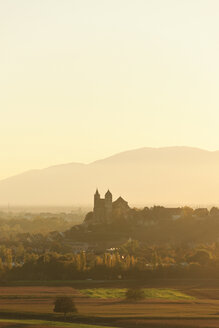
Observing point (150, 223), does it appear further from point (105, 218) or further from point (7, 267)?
point (7, 267)

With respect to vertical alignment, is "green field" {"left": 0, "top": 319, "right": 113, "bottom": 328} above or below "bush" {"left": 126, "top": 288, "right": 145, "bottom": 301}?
below

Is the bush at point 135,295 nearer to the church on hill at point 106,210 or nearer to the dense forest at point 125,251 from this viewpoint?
the dense forest at point 125,251

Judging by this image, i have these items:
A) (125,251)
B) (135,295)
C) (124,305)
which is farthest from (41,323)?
(125,251)

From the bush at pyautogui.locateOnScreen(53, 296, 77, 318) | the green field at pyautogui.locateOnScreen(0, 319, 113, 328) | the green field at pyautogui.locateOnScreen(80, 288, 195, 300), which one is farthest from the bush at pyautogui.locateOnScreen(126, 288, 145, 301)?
the green field at pyautogui.locateOnScreen(0, 319, 113, 328)

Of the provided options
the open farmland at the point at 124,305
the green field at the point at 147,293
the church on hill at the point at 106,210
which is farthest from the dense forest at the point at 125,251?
the green field at the point at 147,293

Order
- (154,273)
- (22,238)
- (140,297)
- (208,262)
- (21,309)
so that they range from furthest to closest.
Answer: (22,238) < (208,262) < (154,273) < (140,297) < (21,309)

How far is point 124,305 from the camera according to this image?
7900 cm

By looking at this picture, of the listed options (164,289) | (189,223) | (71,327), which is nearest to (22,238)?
(189,223)

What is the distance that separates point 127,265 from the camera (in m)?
114

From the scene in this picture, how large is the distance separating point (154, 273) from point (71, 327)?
4864cm

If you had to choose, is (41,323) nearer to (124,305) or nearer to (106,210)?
(124,305)

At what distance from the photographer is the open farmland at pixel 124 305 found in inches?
2638

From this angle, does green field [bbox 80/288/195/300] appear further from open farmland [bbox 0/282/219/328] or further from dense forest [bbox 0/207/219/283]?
dense forest [bbox 0/207/219/283]

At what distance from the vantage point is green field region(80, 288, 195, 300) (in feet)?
287
